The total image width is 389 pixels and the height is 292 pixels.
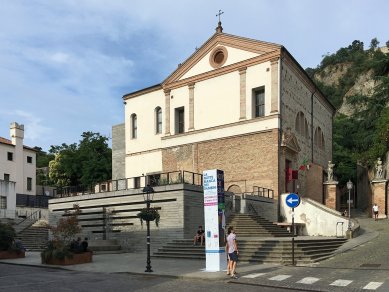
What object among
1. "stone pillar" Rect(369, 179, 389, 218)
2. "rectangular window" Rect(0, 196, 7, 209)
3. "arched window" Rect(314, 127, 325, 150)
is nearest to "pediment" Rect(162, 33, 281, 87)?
"arched window" Rect(314, 127, 325, 150)

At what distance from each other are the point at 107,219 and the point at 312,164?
19797 mm

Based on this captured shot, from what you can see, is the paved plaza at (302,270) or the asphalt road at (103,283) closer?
the asphalt road at (103,283)

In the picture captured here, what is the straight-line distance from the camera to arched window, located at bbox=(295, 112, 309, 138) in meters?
37.8

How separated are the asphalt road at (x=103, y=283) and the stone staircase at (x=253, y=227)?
38.4 feet

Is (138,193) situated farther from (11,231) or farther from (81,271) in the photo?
(81,271)

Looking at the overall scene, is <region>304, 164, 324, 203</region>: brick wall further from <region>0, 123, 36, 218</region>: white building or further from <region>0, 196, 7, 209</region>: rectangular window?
<region>0, 123, 36, 218</region>: white building

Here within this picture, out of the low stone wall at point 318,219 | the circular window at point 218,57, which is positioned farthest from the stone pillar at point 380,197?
the circular window at point 218,57

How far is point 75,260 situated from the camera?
21.5 meters

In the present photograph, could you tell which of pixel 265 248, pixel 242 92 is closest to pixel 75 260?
pixel 265 248

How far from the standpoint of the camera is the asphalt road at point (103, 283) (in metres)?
13.4

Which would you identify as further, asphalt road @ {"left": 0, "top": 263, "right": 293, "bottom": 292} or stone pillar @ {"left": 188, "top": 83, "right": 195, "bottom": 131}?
stone pillar @ {"left": 188, "top": 83, "right": 195, "bottom": 131}

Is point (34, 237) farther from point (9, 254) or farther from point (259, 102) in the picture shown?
point (259, 102)

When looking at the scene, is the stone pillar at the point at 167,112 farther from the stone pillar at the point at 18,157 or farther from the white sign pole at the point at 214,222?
the stone pillar at the point at 18,157

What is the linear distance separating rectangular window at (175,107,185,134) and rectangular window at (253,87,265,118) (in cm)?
686
